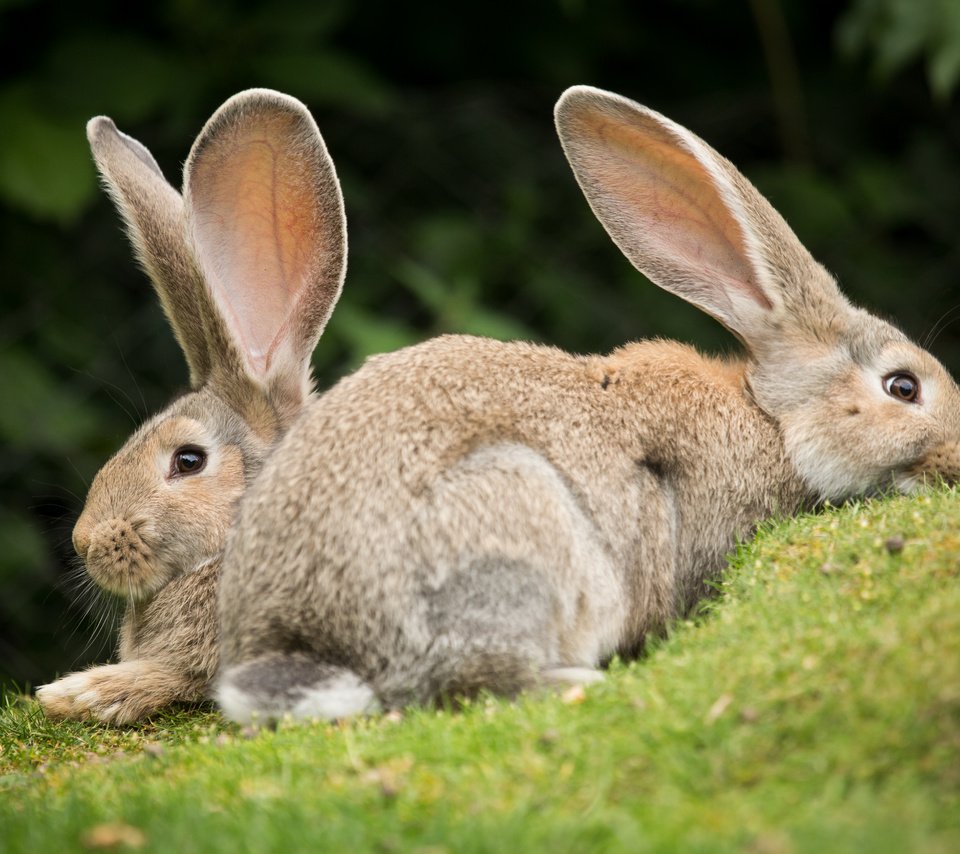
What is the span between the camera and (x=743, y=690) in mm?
3426

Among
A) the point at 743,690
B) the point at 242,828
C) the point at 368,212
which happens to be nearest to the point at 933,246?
the point at 368,212

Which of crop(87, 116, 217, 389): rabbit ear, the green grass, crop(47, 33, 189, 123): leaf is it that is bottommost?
the green grass

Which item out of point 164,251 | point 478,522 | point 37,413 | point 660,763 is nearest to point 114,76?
point 37,413

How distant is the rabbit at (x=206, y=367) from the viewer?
4957 mm

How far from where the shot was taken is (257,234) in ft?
18.1

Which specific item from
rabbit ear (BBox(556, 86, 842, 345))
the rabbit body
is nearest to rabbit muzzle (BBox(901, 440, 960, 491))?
the rabbit body

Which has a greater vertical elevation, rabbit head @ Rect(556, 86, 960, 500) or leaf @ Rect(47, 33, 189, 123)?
leaf @ Rect(47, 33, 189, 123)

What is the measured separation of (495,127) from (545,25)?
103 centimetres

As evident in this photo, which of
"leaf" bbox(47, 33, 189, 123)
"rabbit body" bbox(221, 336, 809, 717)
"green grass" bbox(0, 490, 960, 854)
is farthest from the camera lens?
"leaf" bbox(47, 33, 189, 123)

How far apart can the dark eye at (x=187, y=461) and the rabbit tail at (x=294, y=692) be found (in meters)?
1.23

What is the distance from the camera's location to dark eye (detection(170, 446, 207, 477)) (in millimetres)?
5180

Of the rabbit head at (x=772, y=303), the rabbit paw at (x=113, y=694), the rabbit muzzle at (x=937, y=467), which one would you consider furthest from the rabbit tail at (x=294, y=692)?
the rabbit muzzle at (x=937, y=467)

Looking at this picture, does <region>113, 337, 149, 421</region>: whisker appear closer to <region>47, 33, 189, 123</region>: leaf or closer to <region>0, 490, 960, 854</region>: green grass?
<region>47, 33, 189, 123</region>: leaf

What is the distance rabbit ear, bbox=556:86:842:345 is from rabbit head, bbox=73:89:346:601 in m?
1.10
